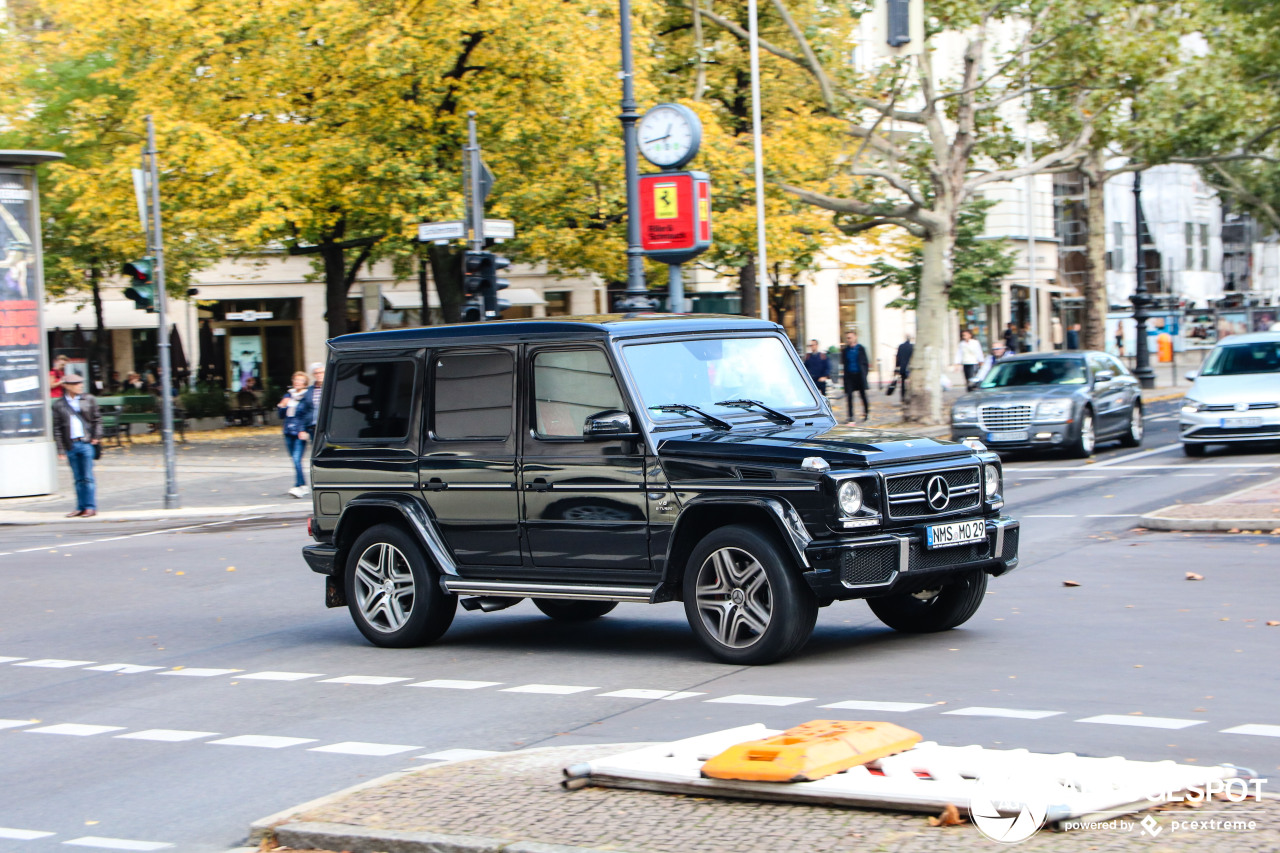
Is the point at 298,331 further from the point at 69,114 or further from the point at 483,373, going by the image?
the point at 483,373

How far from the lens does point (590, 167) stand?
29.2 meters

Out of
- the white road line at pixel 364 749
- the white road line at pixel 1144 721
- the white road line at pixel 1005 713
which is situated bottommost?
the white road line at pixel 364 749

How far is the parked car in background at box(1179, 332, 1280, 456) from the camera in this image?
71.9 ft

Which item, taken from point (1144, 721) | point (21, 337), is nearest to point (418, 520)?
point (1144, 721)

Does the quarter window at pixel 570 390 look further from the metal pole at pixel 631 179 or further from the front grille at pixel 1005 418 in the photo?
the front grille at pixel 1005 418

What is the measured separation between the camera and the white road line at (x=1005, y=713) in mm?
7117

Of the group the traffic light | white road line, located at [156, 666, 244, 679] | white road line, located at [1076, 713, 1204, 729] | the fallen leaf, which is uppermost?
the traffic light

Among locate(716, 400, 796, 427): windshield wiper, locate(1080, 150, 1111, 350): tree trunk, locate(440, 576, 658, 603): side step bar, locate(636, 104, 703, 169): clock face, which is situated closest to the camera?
locate(440, 576, 658, 603): side step bar

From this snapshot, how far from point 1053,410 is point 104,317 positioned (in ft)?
108

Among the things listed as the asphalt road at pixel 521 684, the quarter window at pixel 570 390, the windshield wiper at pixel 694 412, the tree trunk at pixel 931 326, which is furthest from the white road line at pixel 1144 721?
the tree trunk at pixel 931 326

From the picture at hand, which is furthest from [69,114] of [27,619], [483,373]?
[483,373]

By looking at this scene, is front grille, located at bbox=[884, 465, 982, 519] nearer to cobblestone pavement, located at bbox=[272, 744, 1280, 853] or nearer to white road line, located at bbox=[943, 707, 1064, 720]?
white road line, located at bbox=[943, 707, 1064, 720]

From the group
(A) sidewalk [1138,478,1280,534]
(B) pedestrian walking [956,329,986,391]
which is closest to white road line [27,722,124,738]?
(A) sidewalk [1138,478,1280,534]

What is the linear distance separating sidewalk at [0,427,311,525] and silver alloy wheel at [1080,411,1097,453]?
36.4 ft
